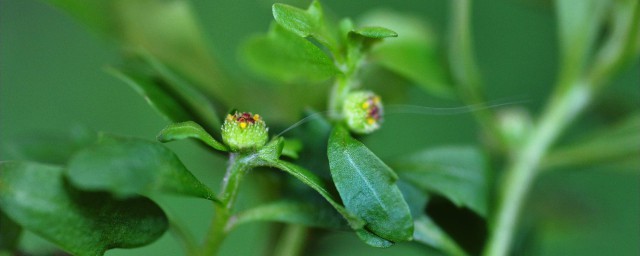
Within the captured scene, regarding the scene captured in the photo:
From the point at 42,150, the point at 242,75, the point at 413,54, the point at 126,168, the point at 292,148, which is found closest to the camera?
the point at 126,168

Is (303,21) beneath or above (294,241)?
above

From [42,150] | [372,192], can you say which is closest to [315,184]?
[372,192]

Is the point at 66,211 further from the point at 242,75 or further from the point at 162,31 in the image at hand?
the point at 242,75

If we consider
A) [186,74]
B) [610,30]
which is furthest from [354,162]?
[610,30]

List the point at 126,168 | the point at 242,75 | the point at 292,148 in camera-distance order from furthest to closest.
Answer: the point at 242,75, the point at 292,148, the point at 126,168

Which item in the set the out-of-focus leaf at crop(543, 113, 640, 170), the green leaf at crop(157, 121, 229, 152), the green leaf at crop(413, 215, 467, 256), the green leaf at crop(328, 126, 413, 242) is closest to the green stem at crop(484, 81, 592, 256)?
the out-of-focus leaf at crop(543, 113, 640, 170)

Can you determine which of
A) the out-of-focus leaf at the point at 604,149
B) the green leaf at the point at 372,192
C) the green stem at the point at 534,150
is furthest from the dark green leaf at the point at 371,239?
the out-of-focus leaf at the point at 604,149
